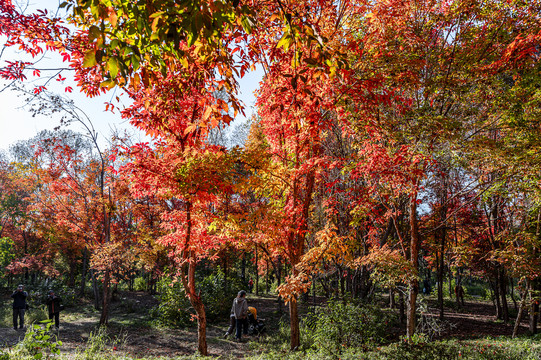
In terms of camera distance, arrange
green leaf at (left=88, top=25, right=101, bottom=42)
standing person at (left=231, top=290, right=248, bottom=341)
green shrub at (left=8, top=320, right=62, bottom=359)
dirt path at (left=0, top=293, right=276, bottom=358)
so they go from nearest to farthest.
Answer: green leaf at (left=88, top=25, right=101, bottom=42), green shrub at (left=8, top=320, right=62, bottom=359), dirt path at (left=0, top=293, right=276, bottom=358), standing person at (left=231, top=290, right=248, bottom=341)

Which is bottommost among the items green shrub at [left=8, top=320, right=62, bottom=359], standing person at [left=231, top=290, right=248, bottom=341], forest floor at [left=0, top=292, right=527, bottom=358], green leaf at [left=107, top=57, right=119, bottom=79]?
forest floor at [left=0, top=292, right=527, bottom=358]

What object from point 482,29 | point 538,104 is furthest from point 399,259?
point 482,29

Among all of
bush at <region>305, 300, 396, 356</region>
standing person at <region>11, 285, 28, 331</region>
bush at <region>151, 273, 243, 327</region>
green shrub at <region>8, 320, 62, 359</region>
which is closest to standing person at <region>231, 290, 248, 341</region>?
bush at <region>305, 300, 396, 356</region>

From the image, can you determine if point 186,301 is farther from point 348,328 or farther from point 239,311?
point 348,328

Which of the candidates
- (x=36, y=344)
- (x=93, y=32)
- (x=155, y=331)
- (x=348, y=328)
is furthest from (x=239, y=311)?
(x=93, y=32)

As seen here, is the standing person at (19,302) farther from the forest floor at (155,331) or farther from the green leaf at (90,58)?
the green leaf at (90,58)

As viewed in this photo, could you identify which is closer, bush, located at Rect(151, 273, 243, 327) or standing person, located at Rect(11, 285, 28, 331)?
standing person, located at Rect(11, 285, 28, 331)

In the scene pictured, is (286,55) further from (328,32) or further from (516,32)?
(516,32)

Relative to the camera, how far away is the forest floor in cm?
764

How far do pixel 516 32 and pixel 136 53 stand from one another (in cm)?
751

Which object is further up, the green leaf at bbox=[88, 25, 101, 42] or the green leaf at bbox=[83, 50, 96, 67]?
the green leaf at bbox=[88, 25, 101, 42]

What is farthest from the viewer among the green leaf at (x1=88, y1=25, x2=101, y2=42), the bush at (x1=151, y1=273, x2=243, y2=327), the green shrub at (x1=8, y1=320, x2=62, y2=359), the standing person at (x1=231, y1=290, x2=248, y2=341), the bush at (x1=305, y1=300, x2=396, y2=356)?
the bush at (x1=151, y1=273, x2=243, y2=327)

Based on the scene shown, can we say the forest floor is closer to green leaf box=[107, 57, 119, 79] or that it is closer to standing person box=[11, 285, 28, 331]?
standing person box=[11, 285, 28, 331]

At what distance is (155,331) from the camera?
9789 millimetres
